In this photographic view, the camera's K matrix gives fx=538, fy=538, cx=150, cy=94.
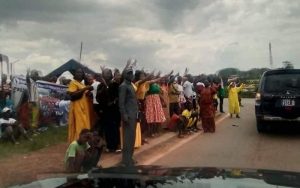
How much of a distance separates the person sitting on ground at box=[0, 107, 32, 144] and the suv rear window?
6.47m

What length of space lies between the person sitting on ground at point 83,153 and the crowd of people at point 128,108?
12cm

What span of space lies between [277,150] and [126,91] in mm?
4352

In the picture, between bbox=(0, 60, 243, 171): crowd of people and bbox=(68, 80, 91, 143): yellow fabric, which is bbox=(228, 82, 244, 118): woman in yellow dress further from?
bbox=(68, 80, 91, 143): yellow fabric

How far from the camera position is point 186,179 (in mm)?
2912

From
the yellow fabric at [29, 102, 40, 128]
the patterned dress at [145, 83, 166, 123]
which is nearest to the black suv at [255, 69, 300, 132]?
the patterned dress at [145, 83, 166, 123]

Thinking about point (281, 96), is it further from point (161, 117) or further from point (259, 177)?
point (259, 177)

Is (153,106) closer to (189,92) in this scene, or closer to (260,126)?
(260,126)

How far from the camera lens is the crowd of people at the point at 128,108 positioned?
965 cm

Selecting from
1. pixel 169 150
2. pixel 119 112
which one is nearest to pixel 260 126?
pixel 169 150

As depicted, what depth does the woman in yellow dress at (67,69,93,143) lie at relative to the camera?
9.84m

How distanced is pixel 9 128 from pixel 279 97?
22.5 ft

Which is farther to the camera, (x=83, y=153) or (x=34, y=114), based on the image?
(x=34, y=114)

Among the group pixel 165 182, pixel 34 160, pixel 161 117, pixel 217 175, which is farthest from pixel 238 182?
pixel 161 117

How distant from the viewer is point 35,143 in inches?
461
